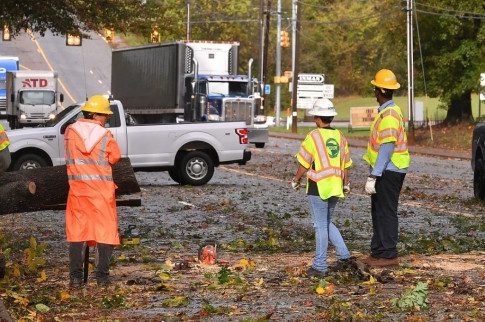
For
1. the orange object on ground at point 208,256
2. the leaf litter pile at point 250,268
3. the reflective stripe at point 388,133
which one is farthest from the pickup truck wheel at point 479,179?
Answer: the orange object on ground at point 208,256

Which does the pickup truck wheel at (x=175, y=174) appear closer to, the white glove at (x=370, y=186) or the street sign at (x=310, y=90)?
the white glove at (x=370, y=186)

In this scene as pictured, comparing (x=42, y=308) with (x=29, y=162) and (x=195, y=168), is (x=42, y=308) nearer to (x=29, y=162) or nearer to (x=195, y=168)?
(x=29, y=162)

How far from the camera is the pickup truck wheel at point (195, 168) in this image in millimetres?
29438

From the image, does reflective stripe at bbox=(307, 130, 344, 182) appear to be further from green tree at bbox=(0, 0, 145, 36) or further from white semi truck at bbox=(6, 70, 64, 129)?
white semi truck at bbox=(6, 70, 64, 129)

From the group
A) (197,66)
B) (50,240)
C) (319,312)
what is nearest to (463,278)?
(319,312)

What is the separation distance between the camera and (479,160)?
24.5m

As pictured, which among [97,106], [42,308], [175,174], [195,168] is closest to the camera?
[42,308]

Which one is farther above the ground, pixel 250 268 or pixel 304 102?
pixel 304 102

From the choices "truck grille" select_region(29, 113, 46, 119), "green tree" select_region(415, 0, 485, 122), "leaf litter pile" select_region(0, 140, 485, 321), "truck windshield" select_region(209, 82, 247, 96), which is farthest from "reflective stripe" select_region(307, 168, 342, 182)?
"truck grille" select_region(29, 113, 46, 119)

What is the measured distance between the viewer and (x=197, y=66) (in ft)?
143

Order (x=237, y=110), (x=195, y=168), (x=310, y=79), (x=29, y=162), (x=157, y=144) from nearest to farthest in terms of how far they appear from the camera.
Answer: (x=29, y=162) < (x=157, y=144) < (x=195, y=168) < (x=237, y=110) < (x=310, y=79)

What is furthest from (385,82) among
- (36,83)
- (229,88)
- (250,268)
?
(36,83)

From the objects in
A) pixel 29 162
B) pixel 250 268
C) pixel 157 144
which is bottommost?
pixel 250 268

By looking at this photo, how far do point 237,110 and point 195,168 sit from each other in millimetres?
16155
